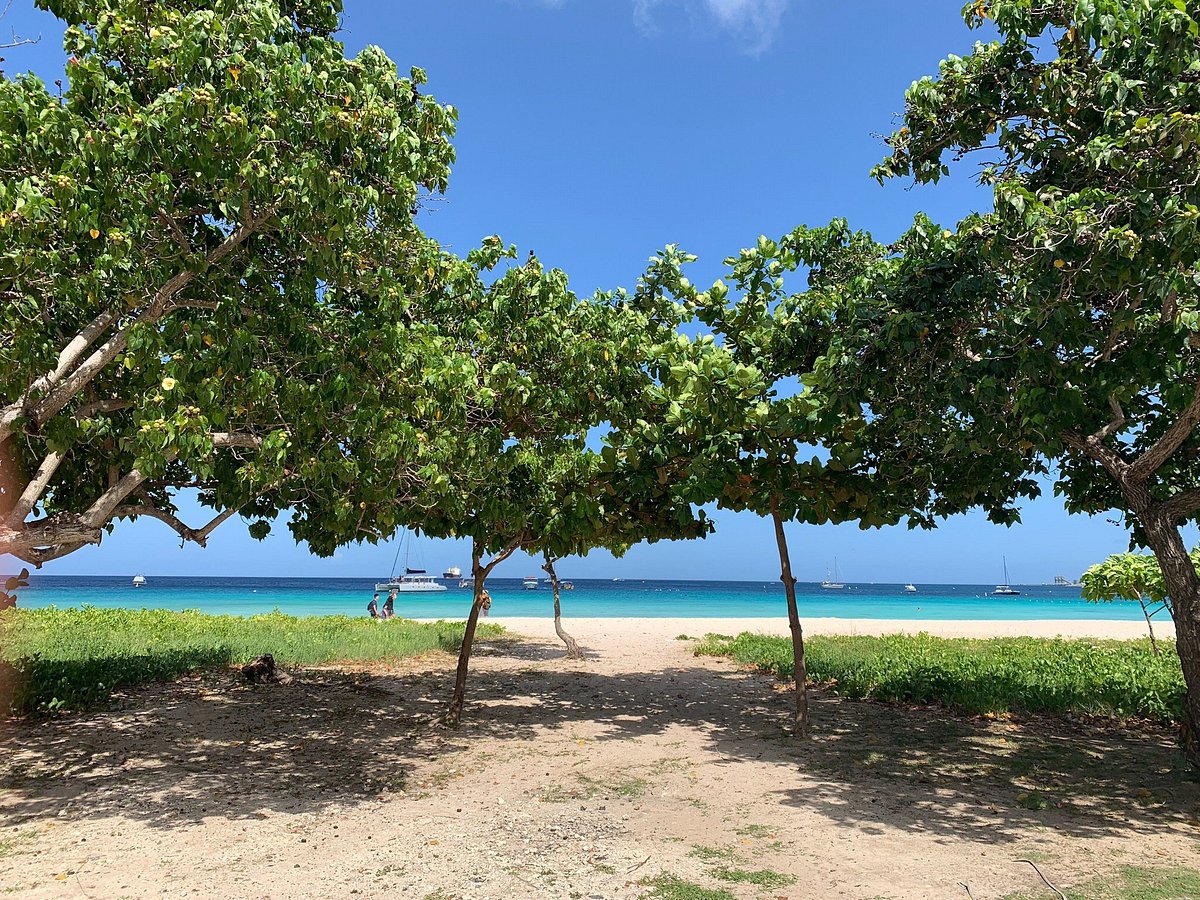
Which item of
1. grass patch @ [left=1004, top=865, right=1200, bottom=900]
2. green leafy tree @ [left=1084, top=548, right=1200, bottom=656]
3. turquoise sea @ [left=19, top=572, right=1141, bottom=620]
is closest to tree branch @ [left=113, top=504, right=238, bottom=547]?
grass patch @ [left=1004, top=865, right=1200, bottom=900]

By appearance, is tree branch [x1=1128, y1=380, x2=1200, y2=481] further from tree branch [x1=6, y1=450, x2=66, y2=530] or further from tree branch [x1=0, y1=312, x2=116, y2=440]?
tree branch [x1=6, y1=450, x2=66, y2=530]

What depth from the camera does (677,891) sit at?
527 cm

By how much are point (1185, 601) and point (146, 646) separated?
64.2ft

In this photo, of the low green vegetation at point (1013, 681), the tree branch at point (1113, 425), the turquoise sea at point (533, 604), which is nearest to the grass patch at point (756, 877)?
the tree branch at point (1113, 425)

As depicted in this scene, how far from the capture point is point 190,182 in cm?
645

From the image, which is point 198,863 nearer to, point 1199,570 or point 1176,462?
point 1176,462

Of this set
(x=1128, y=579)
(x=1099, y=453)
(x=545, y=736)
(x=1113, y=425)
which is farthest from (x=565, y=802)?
(x=1128, y=579)

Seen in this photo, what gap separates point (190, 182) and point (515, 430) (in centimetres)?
541

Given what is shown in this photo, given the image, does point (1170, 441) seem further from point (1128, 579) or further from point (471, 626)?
point (471, 626)

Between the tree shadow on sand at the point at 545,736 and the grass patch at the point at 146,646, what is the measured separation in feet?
2.26

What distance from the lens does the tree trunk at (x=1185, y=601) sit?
790 cm

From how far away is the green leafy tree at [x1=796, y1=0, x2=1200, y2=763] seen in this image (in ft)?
19.2

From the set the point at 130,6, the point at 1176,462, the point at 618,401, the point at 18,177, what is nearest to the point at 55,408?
the point at 18,177

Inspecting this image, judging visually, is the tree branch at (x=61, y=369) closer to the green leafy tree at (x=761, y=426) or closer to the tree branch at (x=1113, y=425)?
the green leafy tree at (x=761, y=426)
